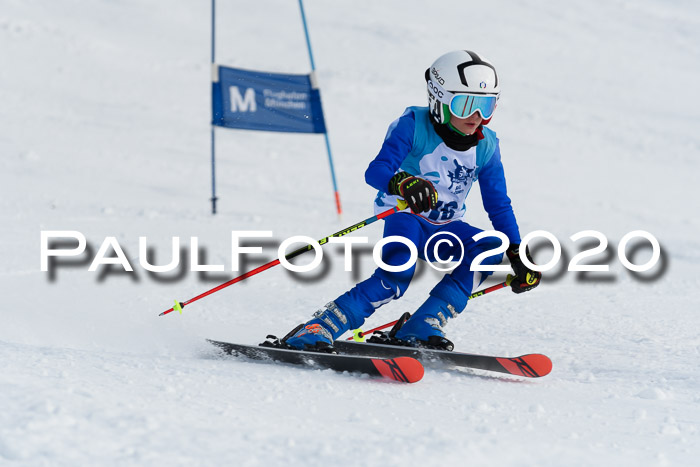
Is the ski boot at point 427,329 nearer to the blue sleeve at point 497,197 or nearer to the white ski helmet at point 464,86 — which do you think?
the blue sleeve at point 497,197

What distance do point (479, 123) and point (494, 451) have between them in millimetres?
1881

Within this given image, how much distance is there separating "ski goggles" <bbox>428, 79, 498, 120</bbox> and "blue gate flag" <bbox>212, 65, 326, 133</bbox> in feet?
17.9

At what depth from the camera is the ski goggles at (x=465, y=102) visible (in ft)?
11.5

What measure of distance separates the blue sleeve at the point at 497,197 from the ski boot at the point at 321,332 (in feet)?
3.15

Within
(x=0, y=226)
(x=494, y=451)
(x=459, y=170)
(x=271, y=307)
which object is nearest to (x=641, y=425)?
(x=494, y=451)

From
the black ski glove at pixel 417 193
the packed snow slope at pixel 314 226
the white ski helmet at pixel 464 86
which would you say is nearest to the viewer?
the packed snow slope at pixel 314 226

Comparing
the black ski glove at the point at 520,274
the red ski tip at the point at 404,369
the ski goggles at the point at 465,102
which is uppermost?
the ski goggles at the point at 465,102

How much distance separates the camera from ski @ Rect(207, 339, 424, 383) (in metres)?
3.11

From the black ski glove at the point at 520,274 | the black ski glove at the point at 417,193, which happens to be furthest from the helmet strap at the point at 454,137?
the black ski glove at the point at 520,274

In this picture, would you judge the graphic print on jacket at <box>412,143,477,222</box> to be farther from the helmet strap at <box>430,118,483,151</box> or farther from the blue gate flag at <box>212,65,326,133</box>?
the blue gate flag at <box>212,65,326,133</box>

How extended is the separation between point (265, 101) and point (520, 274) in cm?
572

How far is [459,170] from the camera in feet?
12.2

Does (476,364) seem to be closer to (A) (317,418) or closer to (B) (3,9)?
(A) (317,418)

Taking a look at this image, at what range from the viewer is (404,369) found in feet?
10.2
